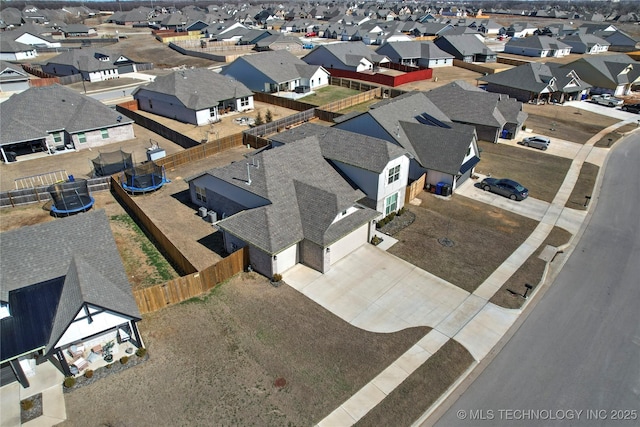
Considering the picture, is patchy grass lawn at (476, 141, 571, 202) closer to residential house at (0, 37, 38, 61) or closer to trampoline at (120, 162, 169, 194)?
trampoline at (120, 162, 169, 194)

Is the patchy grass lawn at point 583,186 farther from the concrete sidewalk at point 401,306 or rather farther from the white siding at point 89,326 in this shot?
the white siding at point 89,326

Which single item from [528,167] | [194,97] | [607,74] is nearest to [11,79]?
[194,97]

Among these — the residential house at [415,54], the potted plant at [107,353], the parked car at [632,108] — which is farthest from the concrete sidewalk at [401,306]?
the residential house at [415,54]

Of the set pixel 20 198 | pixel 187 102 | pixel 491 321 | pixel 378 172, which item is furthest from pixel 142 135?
pixel 491 321

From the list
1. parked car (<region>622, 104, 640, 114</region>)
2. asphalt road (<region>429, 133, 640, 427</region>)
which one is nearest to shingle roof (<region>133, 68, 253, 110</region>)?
asphalt road (<region>429, 133, 640, 427</region>)

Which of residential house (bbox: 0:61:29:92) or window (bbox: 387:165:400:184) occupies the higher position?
residential house (bbox: 0:61:29:92)

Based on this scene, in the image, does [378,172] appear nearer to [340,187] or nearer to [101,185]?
[340,187]

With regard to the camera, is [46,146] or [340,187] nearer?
[340,187]
